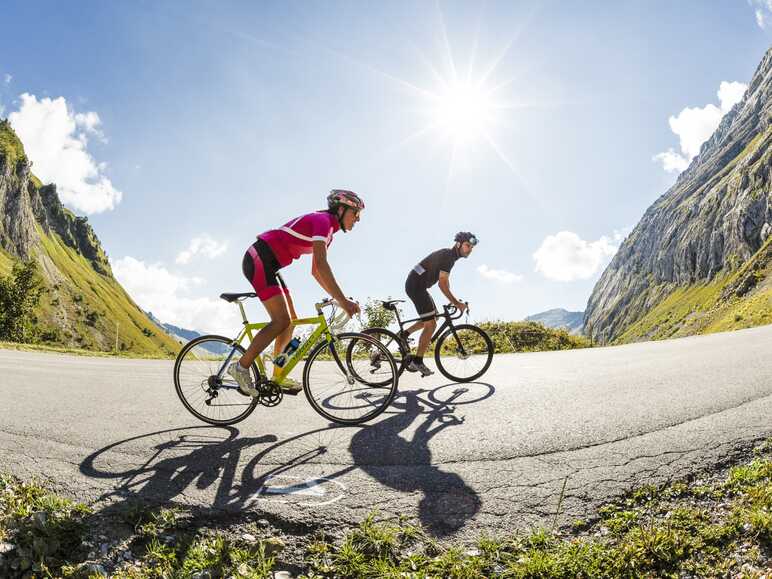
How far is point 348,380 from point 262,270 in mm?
1763

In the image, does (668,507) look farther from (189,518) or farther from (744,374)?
(744,374)

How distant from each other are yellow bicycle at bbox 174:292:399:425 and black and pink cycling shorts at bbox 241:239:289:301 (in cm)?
20

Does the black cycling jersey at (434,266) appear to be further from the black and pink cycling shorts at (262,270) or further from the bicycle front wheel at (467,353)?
the black and pink cycling shorts at (262,270)

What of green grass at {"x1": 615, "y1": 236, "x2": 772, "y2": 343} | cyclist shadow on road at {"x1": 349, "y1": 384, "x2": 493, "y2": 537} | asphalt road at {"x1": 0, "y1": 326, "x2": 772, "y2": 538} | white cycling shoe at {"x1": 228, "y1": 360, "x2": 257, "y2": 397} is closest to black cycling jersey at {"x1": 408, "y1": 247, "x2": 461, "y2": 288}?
asphalt road at {"x1": 0, "y1": 326, "x2": 772, "y2": 538}

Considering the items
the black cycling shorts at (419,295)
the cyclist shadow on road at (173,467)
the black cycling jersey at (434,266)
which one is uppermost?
the black cycling jersey at (434,266)

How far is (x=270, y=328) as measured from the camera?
18.1 ft

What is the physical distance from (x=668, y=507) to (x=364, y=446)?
2.60 metres

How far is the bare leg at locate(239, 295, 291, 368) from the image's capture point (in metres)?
5.49

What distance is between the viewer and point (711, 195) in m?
170

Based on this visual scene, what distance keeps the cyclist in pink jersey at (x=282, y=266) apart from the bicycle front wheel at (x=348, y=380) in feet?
1.02

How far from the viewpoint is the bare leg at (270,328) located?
18.0 ft

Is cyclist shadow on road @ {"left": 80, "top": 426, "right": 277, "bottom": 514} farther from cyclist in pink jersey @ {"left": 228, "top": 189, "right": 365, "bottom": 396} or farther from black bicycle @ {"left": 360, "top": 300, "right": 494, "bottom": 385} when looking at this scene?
black bicycle @ {"left": 360, "top": 300, "right": 494, "bottom": 385}

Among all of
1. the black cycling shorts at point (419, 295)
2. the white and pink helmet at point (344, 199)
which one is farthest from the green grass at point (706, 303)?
the white and pink helmet at point (344, 199)

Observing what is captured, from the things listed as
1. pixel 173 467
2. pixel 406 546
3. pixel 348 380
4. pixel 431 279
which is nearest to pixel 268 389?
pixel 348 380
